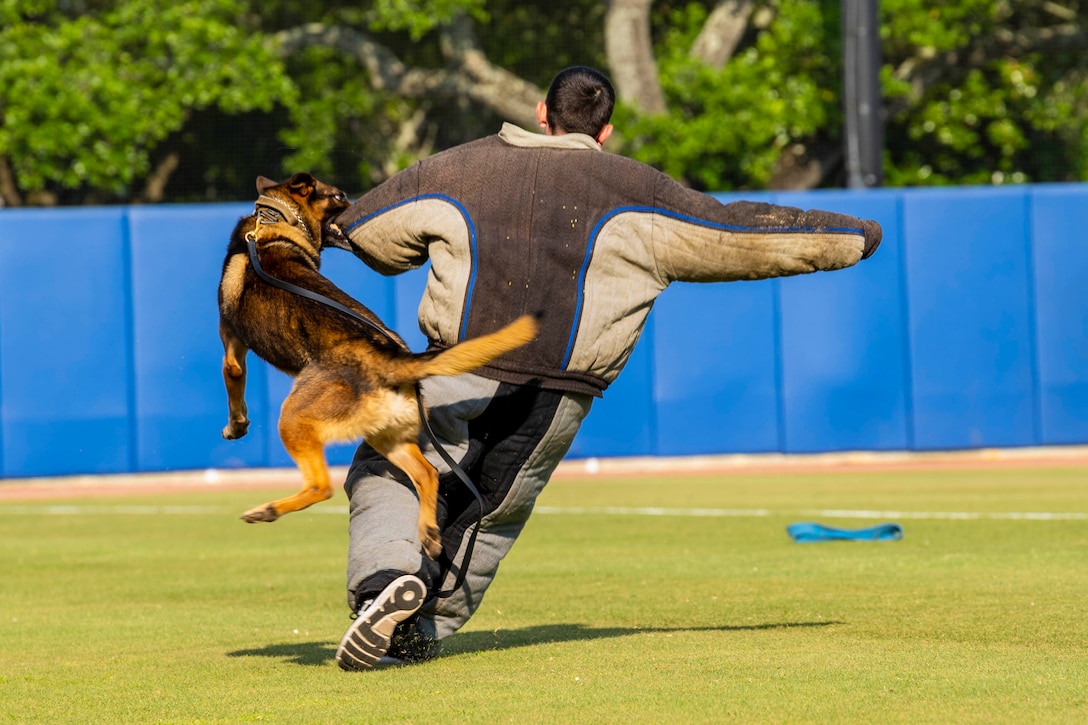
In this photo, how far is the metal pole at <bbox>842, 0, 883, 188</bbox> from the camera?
19109mm

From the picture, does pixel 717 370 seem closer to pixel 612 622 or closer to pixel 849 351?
pixel 849 351

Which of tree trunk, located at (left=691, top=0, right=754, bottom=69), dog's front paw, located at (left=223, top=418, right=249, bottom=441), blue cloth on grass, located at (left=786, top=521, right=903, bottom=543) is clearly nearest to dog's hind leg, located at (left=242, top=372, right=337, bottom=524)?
dog's front paw, located at (left=223, top=418, right=249, bottom=441)

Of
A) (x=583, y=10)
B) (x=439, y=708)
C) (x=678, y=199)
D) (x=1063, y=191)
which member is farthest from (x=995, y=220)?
(x=439, y=708)

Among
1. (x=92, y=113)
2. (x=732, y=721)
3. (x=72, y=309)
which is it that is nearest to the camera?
(x=732, y=721)

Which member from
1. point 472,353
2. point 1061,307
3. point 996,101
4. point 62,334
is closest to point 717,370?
point 1061,307

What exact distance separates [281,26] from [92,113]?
3306 millimetres

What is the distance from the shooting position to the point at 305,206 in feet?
19.4

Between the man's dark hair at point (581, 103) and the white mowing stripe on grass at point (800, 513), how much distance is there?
625cm

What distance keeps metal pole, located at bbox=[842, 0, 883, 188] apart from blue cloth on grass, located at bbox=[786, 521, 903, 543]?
9.71 metres

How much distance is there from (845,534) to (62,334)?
958cm

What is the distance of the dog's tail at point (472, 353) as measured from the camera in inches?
205

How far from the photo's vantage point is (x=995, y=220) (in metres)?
17.4

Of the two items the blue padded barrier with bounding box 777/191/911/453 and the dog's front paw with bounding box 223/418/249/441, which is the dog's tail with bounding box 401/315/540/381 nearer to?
the dog's front paw with bounding box 223/418/249/441

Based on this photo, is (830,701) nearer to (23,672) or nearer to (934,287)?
(23,672)
